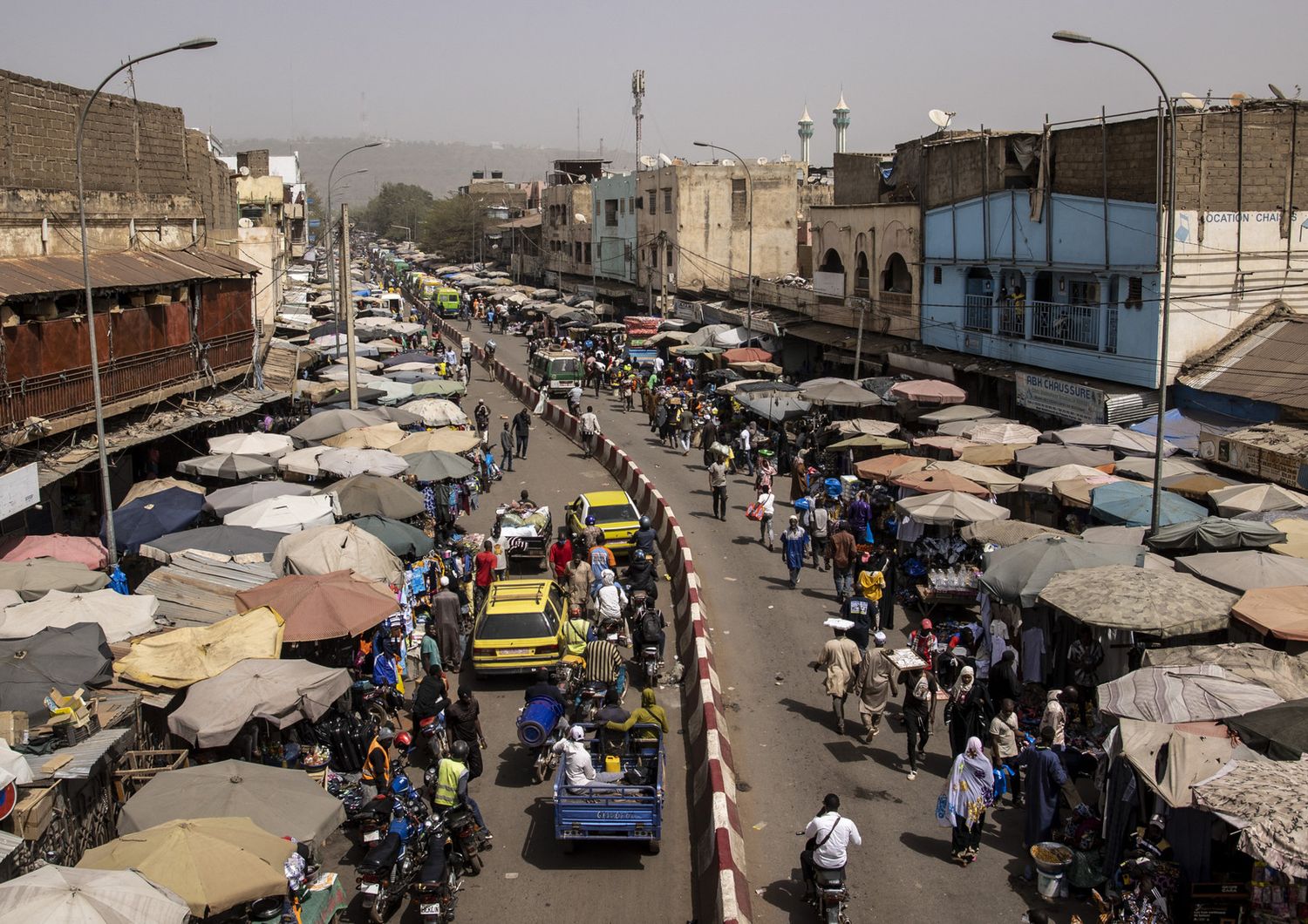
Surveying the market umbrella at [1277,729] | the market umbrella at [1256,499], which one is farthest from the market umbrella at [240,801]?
the market umbrella at [1256,499]

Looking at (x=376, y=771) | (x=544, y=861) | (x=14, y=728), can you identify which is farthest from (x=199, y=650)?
(x=544, y=861)

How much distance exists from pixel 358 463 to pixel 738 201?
38.9 metres

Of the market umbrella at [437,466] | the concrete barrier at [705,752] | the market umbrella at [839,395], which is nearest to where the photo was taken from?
the concrete barrier at [705,752]

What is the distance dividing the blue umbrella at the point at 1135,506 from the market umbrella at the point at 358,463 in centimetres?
1235

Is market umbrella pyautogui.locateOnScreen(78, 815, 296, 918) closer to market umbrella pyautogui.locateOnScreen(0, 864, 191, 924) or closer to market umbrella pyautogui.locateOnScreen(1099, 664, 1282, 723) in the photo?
market umbrella pyautogui.locateOnScreen(0, 864, 191, 924)

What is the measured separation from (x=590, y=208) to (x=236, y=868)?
71303mm

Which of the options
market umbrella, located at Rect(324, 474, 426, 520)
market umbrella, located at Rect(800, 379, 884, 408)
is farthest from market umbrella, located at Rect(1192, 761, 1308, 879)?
market umbrella, located at Rect(800, 379, 884, 408)

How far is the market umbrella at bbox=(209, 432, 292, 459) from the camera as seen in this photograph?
2288cm

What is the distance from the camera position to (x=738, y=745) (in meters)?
13.8

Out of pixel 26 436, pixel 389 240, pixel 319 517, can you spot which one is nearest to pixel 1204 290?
pixel 319 517

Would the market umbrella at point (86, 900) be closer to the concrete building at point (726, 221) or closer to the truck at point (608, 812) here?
the truck at point (608, 812)

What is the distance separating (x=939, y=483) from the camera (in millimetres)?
19469

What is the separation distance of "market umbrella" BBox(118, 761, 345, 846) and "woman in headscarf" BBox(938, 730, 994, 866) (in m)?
5.53

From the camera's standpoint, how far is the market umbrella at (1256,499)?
56.5 ft
